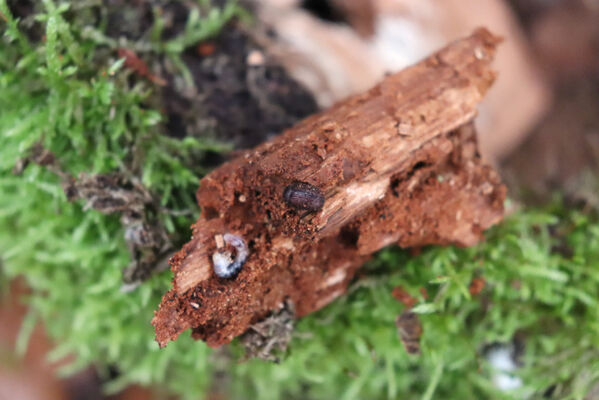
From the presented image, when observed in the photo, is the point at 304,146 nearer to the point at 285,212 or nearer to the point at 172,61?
the point at 285,212

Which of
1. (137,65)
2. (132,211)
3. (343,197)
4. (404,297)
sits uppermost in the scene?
(137,65)

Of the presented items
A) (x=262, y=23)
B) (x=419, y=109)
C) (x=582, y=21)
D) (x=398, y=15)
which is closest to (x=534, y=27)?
(x=582, y=21)

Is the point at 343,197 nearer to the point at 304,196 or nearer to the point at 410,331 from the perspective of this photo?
the point at 304,196

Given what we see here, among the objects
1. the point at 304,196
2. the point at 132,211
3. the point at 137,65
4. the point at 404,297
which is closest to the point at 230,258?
→ the point at 304,196

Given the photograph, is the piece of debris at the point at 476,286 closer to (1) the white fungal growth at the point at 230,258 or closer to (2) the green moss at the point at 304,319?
(2) the green moss at the point at 304,319

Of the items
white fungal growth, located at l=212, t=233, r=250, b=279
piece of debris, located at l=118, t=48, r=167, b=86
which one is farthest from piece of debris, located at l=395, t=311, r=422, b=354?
piece of debris, located at l=118, t=48, r=167, b=86

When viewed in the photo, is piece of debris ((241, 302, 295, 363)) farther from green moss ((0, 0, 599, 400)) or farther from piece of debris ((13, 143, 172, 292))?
piece of debris ((13, 143, 172, 292))
